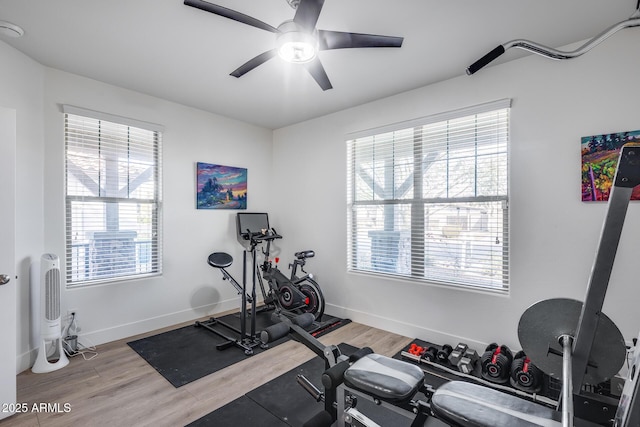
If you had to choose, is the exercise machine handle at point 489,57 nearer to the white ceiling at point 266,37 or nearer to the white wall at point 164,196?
the white ceiling at point 266,37

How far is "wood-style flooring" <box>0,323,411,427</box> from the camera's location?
203 cm

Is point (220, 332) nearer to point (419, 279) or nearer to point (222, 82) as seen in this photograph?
point (419, 279)

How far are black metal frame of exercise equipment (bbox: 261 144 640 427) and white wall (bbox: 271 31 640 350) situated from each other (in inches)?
47.8

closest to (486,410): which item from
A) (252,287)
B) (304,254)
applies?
(304,254)

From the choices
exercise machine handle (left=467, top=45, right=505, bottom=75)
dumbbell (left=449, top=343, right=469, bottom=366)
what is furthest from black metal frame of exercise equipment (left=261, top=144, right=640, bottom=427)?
dumbbell (left=449, top=343, right=469, bottom=366)

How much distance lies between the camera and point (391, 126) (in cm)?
351

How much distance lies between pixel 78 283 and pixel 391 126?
3.73m

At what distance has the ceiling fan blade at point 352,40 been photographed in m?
1.85

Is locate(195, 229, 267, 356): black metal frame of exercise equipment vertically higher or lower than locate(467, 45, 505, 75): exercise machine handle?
lower

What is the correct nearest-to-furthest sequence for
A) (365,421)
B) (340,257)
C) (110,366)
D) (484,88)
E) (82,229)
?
1. (365,421)
2. (110,366)
3. (484,88)
4. (82,229)
5. (340,257)

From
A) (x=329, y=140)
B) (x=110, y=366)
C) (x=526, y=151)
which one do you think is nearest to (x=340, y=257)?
(x=329, y=140)

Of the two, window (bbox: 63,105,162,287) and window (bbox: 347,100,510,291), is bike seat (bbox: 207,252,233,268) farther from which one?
window (bbox: 347,100,510,291)

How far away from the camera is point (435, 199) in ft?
10.5

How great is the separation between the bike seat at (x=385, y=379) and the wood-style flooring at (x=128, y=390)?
1200 mm
